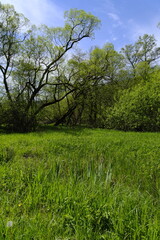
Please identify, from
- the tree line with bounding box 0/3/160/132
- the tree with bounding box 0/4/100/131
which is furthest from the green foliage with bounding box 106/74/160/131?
the tree with bounding box 0/4/100/131

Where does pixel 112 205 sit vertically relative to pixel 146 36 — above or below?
below

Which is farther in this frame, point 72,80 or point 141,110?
point 72,80

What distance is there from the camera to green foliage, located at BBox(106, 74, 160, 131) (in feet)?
51.6

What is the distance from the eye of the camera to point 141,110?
641 inches

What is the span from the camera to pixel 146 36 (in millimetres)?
31203

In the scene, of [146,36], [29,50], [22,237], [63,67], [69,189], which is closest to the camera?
[22,237]

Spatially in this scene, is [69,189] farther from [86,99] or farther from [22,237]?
[86,99]

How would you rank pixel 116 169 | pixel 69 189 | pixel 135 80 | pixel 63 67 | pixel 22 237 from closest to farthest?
pixel 22 237
pixel 69 189
pixel 116 169
pixel 63 67
pixel 135 80

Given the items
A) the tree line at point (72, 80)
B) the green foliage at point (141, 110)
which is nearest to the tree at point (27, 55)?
the tree line at point (72, 80)

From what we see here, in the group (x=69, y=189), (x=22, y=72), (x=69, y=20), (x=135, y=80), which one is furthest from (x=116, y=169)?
(x=135, y=80)

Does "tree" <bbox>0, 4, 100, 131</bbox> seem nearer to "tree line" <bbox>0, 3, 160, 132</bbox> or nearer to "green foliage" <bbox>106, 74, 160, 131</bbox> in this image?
"tree line" <bbox>0, 3, 160, 132</bbox>

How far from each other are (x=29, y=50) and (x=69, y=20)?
6.03m

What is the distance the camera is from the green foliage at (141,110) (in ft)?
51.6

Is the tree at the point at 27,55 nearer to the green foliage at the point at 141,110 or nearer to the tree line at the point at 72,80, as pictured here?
the tree line at the point at 72,80
